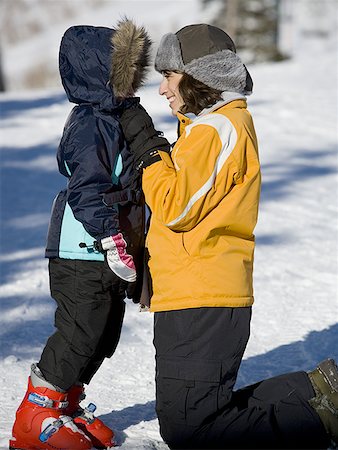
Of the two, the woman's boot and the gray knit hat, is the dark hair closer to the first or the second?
the gray knit hat

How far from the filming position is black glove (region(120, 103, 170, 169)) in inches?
117

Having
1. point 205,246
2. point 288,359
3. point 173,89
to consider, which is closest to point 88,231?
point 205,246

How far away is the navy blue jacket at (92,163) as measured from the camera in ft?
9.85

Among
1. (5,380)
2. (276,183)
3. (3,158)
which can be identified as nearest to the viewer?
(5,380)

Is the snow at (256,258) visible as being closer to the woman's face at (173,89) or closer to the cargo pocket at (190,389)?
the cargo pocket at (190,389)

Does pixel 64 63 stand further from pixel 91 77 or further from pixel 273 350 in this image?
pixel 273 350

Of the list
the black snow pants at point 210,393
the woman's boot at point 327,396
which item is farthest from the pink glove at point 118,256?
the woman's boot at point 327,396

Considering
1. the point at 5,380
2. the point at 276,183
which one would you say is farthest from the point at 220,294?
the point at 276,183

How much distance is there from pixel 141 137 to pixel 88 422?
114 centimetres

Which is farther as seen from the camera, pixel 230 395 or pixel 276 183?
pixel 276 183

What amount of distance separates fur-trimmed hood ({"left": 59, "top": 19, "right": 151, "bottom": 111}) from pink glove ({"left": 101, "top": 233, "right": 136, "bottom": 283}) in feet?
1.61

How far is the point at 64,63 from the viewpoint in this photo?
312 centimetres

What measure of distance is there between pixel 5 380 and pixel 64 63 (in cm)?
162

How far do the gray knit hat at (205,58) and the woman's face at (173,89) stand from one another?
0.03 meters
